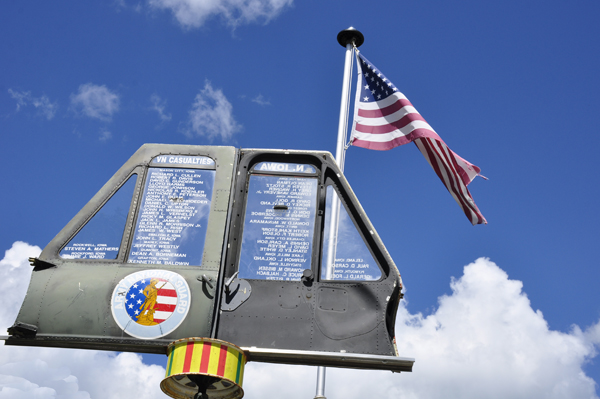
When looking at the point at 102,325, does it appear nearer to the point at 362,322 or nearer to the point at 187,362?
the point at 187,362

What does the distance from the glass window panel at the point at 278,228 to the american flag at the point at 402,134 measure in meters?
4.05

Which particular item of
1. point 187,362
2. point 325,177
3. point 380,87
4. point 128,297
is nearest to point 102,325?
point 128,297

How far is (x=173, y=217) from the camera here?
7.66 meters

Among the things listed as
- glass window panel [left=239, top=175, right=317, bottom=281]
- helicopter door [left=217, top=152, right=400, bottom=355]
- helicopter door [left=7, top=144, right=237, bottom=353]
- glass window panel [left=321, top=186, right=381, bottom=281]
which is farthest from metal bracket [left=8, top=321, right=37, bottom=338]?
glass window panel [left=321, top=186, right=381, bottom=281]

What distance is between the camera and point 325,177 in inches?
315

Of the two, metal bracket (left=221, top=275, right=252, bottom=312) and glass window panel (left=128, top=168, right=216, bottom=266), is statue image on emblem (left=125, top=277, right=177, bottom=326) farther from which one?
metal bracket (left=221, top=275, right=252, bottom=312)

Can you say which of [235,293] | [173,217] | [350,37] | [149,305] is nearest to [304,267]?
[235,293]

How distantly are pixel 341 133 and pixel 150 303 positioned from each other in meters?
6.46

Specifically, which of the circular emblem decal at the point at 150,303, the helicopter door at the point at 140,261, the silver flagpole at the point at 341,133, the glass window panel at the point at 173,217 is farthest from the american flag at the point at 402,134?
the circular emblem decal at the point at 150,303

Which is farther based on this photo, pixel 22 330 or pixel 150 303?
pixel 150 303

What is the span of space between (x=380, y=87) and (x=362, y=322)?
699 centimetres

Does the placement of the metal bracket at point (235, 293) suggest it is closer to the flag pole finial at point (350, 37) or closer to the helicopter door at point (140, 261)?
the helicopter door at point (140, 261)

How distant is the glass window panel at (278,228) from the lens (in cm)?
744

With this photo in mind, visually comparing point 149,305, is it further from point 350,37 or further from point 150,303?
point 350,37
